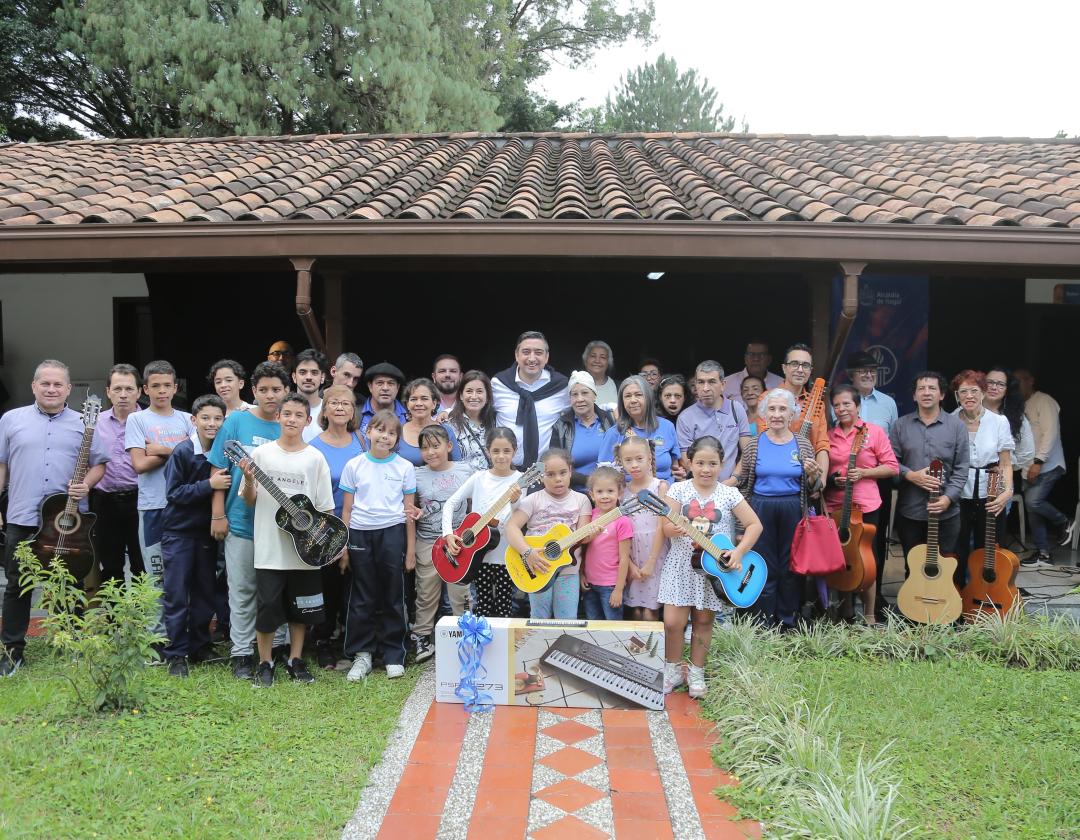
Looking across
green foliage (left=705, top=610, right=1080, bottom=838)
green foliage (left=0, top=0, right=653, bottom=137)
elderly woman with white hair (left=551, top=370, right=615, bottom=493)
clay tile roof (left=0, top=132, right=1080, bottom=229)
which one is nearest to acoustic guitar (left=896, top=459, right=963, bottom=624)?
green foliage (left=705, top=610, right=1080, bottom=838)

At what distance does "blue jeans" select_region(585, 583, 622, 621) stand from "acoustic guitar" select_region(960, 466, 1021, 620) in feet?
8.40

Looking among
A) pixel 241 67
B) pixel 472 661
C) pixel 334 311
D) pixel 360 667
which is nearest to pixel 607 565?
pixel 472 661

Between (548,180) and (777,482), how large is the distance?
438 centimetres

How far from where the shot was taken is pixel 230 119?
1612 centimetres

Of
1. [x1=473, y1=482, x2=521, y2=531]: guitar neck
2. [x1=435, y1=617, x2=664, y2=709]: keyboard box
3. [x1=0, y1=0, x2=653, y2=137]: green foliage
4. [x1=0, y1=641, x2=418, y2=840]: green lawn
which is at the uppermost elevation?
[x1=0, y1=0, x2=653, y2=137]: green foliage

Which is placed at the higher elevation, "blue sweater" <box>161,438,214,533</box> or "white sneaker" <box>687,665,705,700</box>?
"blue sweater" <box>161,438,214,533</box>

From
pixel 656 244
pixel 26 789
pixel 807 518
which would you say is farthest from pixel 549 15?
pixel 26 789

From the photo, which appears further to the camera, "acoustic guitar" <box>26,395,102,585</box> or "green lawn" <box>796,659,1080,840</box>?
"acoustic guitar" <box>26,395,102,585</box>

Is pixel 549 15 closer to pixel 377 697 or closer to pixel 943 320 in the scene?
pixel 943 320

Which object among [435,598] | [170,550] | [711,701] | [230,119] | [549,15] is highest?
[549,15]

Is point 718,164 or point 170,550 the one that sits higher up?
point 718,164

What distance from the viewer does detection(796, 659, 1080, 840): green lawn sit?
134 inches

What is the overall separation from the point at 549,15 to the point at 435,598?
25045 millimetres

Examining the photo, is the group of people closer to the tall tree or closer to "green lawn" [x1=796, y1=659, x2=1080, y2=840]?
"green lawn" [x1=796, y1=659, x2=1080, y2=840]
